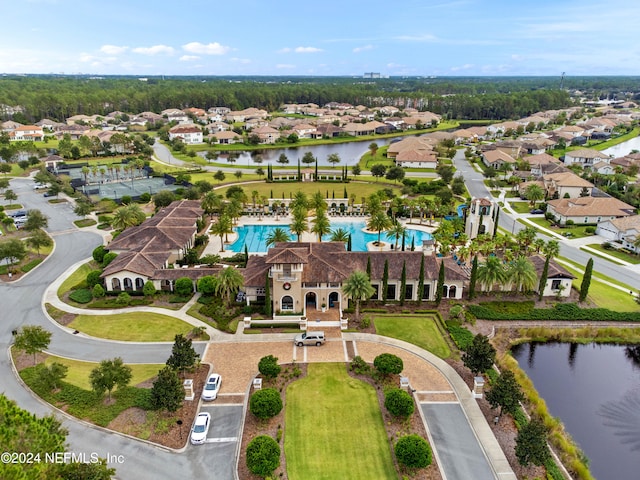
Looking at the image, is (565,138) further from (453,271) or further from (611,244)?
(453,271)

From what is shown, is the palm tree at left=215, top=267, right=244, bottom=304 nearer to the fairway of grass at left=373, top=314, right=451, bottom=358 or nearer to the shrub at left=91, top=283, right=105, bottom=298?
the shrub at left=91, top=283, right=105, bottom=298

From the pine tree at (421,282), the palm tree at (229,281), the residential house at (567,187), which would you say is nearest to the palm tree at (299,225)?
the palm tree at (229,281)

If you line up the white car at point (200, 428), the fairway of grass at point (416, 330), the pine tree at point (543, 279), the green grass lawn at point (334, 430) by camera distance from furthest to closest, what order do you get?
the pine tree at point (543, 279), the fairway of grass at point (416, 330), the white car at point (200, 428), the green grass lawn at point (334, 430)

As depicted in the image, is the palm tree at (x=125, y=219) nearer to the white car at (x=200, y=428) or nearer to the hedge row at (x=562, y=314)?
the white car at (x=200, y=428)

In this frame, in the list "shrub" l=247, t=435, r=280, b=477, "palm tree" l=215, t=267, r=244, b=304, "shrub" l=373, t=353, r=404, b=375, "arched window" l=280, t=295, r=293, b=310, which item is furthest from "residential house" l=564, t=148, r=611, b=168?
"shrub" l=247, t=435, r=280, b=477

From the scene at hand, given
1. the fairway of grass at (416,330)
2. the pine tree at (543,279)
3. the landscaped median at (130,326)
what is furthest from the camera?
the pine tree at (543,279)

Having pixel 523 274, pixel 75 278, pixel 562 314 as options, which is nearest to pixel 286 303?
pixel 523 274

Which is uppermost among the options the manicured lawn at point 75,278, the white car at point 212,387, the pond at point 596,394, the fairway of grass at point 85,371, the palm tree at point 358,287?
the palm tree at point 358,287

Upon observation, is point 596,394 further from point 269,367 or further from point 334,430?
point 269,367
